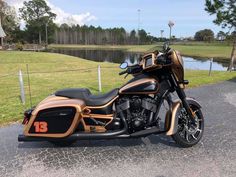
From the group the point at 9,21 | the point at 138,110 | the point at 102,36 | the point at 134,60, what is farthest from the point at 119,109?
the point at 102,36

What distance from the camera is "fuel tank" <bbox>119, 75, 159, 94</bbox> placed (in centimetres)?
329

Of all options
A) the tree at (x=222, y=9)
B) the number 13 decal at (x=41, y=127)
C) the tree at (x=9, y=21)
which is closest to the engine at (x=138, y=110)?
the number 13 decal at (x=41, y=127)

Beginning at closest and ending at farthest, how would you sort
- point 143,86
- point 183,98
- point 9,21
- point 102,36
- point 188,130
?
point 143,86 < point 183,98 < point 188,130 < point 9,21 < point 102,36

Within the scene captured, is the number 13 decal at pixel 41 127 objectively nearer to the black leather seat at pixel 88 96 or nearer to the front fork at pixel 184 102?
the black leather seat at pixel 88 96

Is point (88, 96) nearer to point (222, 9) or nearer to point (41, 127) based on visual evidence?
point (41, 127)

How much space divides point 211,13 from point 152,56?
16.9 meters

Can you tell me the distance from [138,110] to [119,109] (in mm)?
261

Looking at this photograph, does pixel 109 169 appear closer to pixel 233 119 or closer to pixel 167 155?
pixel 167 155

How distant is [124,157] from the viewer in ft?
11.3

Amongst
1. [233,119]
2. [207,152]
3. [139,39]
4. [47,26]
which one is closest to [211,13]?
[233,119]

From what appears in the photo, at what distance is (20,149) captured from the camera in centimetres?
373

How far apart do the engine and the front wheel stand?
0.45 meters

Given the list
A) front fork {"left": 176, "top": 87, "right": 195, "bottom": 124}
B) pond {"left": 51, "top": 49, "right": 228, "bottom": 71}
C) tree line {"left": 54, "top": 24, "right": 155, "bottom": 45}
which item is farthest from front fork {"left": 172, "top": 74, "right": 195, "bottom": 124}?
tree line {"left": 54, "top": 24, "right": 155, "bottom": 45}

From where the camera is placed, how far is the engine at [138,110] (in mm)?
3391
